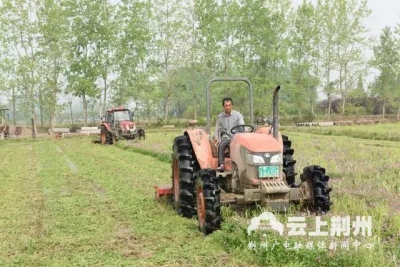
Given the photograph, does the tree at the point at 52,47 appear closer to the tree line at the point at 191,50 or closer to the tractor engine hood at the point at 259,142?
the tree line at the point at 191,50

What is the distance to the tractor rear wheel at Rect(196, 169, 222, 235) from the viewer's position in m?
6.54

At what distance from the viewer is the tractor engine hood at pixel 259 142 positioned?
22.4ft

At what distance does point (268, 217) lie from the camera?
20.0 ft

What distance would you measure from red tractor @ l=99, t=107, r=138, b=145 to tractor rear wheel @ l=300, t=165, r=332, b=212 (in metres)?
20.4

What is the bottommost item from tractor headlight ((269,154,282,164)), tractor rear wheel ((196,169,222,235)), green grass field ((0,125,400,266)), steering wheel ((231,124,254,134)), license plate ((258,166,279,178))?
green grass field ((0,125,400,266))

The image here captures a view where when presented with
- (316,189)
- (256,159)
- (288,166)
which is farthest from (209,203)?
(288,166)

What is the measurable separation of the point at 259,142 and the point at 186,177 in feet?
5.37

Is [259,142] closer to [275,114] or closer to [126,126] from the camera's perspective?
[275,114]

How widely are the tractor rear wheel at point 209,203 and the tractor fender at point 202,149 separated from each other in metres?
0.93

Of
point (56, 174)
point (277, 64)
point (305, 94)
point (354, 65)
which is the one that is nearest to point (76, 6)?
point (277, 64)

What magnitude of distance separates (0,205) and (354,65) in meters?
46.7

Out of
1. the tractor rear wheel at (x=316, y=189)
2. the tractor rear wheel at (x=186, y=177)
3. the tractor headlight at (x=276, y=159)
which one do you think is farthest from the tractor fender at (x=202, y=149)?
the tractor rear wheel at (x=316, y=189)

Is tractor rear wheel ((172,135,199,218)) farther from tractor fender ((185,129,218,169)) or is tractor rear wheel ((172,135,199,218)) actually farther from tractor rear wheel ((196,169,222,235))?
tractor rear wheel ((196,169,222,235))

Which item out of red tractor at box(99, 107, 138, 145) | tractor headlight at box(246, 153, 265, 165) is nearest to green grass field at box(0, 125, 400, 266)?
tractor headlight at box(246, 153, 265, 165)
